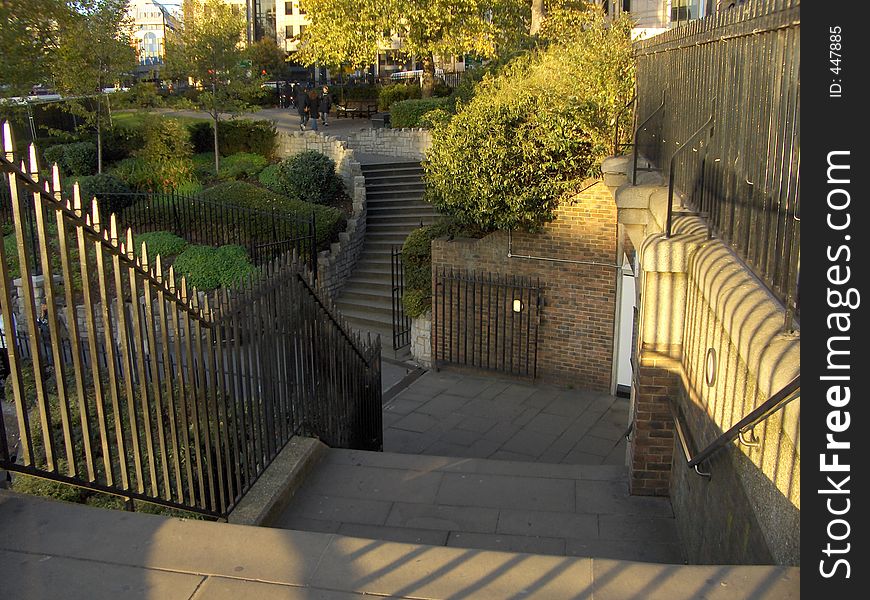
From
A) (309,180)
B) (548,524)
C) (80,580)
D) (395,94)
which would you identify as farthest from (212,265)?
(395,94)

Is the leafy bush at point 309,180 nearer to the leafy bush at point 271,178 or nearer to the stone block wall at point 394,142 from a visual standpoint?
the leafy bush at point 271,178

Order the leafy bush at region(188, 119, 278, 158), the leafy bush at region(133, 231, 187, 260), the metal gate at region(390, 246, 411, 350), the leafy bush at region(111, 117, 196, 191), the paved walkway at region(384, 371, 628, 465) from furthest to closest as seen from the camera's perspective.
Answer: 1. the leafy bush at region(188, 119, 278, 158)
2. the leafy bush at region(111, 117, 196, 191)
3. the leafy bush at region(133, 231, 187, 260)
4. the metal gate at region(390, 246, 411, 350)
5. the paved walkway at region(384, 371, 628, 465)

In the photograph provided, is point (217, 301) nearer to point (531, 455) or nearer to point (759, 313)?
point (759, 313)

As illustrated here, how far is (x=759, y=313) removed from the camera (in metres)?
3.65

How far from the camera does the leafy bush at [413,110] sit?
22075 millimetres

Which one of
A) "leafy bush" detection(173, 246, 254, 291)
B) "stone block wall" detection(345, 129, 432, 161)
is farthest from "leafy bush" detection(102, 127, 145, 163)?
"leafy bush" detection(173, 246, 254, 291)

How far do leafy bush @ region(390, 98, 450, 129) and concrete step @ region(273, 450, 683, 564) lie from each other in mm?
16249

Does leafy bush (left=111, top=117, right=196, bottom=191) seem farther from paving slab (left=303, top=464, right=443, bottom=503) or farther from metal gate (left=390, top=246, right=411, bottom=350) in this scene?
→ paving slab (left=303, top=464, right=443, bottom=503)

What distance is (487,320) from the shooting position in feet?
39.9

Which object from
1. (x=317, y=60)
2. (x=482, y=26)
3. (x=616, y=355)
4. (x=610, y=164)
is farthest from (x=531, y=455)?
(x=317, y=60)

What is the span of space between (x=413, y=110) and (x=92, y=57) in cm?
817

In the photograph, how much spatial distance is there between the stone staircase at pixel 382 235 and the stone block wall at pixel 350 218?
21 centimetres

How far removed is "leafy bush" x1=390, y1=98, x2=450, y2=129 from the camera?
2208cm

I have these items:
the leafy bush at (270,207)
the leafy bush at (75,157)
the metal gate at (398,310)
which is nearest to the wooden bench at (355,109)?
the leafy bush at (75,157)
